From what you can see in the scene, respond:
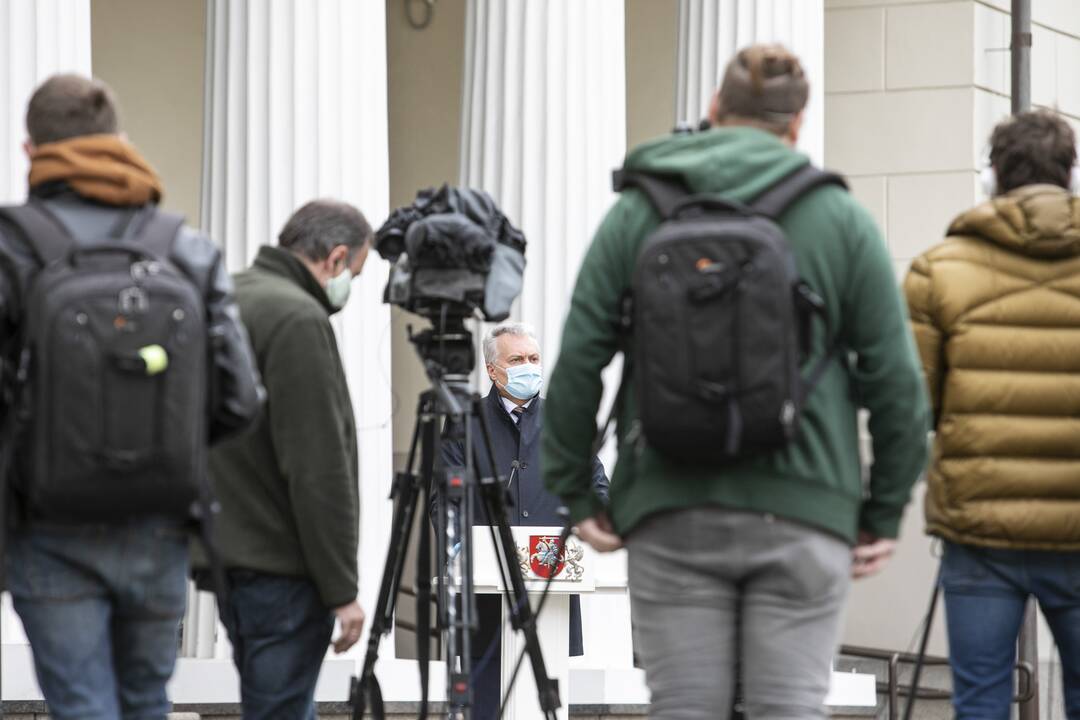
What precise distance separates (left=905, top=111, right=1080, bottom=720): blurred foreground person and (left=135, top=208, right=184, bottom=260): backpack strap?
174 cm

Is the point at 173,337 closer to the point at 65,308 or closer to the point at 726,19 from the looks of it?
the point at 65,308

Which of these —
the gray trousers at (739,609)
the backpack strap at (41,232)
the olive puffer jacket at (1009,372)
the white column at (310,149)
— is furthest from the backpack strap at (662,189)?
the white column at (310,149)

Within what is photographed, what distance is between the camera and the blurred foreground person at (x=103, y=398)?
12.6 feet

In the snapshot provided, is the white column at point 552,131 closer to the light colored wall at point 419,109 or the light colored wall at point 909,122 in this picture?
the light colored wall at point 909,122

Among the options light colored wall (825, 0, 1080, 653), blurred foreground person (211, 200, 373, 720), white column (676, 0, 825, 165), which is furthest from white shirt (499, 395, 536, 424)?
light colored wall (825, 0, 1080, 653)

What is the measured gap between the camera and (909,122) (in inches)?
509

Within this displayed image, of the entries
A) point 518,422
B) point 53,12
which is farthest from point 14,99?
point 518,422

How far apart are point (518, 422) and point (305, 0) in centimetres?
232

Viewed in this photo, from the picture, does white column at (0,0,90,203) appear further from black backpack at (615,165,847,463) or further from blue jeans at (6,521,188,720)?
black backpack at (615,165,847,463)

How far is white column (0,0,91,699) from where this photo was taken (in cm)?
793

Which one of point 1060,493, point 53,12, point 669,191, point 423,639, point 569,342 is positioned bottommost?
point 423,639

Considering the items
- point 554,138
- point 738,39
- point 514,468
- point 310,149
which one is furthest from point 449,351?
point 738,39

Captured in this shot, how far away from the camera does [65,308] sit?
384cm

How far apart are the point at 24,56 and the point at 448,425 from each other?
3202mm
